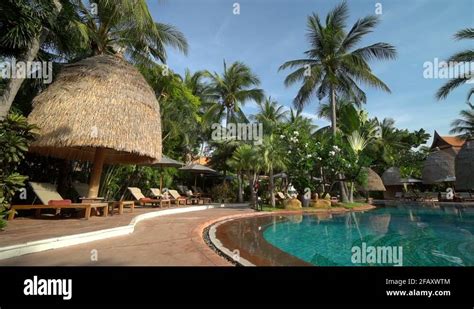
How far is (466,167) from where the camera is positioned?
1778 cm

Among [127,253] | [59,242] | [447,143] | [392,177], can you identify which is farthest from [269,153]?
[447,143]

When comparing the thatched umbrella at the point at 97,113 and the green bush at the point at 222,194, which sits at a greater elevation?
the thatched umbrella at the point at 97,113

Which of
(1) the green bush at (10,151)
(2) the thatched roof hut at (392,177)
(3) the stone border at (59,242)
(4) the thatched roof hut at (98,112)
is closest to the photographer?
(3) the stone border at (59,242)

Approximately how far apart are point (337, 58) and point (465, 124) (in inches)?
632

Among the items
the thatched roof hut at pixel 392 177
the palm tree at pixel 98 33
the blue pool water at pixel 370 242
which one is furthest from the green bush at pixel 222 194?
the thatched roof hut at pixel 392 177

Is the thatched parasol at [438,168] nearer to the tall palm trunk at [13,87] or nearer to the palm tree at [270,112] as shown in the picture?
the palm tree at [270,112]

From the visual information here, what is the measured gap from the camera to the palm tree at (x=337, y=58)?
19.0m

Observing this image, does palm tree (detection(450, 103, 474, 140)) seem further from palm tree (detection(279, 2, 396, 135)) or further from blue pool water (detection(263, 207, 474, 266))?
blue pool water (detection(263, 207, 474, 266))

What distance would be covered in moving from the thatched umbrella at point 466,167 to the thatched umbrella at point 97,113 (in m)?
19.4

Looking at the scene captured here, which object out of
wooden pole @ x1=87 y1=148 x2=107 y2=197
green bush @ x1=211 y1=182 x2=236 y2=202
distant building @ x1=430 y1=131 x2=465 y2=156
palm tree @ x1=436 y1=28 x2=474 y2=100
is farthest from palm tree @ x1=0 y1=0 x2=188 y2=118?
distant building @ x1=430 y1=131 x2=465 y2=156

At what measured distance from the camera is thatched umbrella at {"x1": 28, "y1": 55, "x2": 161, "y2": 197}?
7.84 meters

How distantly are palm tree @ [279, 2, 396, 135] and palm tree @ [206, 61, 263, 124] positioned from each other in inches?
209
